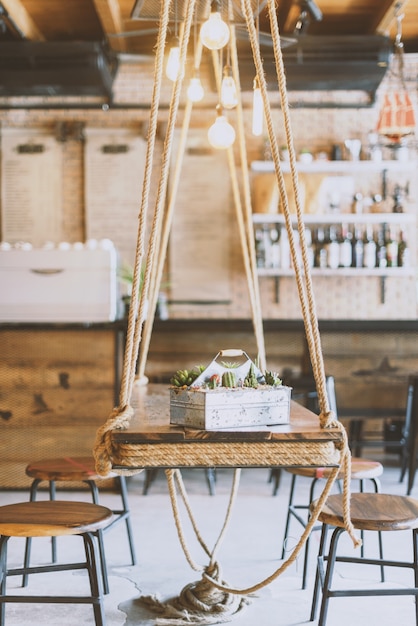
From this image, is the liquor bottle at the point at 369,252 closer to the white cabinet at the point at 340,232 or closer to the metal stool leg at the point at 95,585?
the white cabinet at the point at 340,232

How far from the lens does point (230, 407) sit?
1896mm

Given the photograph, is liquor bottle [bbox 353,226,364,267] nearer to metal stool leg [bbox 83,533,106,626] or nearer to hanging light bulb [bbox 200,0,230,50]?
hanging light bulb [bbox 200,0,230,50]

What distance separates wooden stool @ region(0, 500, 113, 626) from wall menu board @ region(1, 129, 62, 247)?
484cm

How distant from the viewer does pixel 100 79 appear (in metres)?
5.62

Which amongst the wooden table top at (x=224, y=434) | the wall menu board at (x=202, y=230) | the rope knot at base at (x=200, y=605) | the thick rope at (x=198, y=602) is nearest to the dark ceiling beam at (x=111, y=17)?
the wall menu board at (x=202, y=230)

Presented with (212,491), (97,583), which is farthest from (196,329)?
(97,583)

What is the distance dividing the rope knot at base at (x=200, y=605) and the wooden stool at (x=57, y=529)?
0.58 metres

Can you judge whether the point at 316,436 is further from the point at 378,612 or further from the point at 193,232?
the point at 193,232

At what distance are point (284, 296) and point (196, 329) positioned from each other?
1.89 metres

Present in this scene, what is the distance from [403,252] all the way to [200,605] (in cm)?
454

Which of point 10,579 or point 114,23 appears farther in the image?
point 114,23

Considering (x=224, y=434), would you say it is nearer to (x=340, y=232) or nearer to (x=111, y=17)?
(x=111, y=17)

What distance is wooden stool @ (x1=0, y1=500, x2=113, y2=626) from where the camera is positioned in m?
2.25

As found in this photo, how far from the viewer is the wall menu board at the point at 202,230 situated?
6.97 metres
